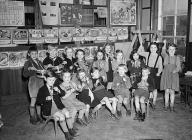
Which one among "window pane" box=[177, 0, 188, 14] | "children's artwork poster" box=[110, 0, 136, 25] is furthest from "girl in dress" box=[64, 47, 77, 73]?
"window pane" box=[177, 0, 188, 14]

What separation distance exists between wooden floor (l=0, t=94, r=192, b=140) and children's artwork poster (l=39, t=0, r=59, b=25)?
263cm

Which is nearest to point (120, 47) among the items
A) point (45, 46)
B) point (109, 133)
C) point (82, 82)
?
point (45, 46)

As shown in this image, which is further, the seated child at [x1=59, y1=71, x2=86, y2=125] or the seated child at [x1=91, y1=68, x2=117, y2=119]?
the seated child at [x1=91, y1=68, x2=117, y2=119]

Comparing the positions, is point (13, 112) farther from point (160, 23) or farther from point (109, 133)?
point (160, 23)

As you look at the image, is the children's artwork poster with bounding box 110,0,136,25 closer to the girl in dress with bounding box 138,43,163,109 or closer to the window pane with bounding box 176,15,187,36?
the window pane with bounding box 176,15,187,36

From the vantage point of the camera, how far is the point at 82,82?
16.1 feet

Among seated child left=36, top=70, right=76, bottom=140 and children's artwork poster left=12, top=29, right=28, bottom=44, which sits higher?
children's artwork poster left=12, top=29, right=28, bottom=44

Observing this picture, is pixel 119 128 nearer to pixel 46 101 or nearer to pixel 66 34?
pixel 46 101

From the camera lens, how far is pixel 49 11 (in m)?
6.48

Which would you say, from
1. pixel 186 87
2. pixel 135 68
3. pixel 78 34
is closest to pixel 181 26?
pixel 186 87

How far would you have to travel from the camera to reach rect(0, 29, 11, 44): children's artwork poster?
6020 mm

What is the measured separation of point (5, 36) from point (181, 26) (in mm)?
5333

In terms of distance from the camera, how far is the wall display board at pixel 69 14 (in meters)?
6.71

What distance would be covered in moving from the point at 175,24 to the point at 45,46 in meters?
4.30
